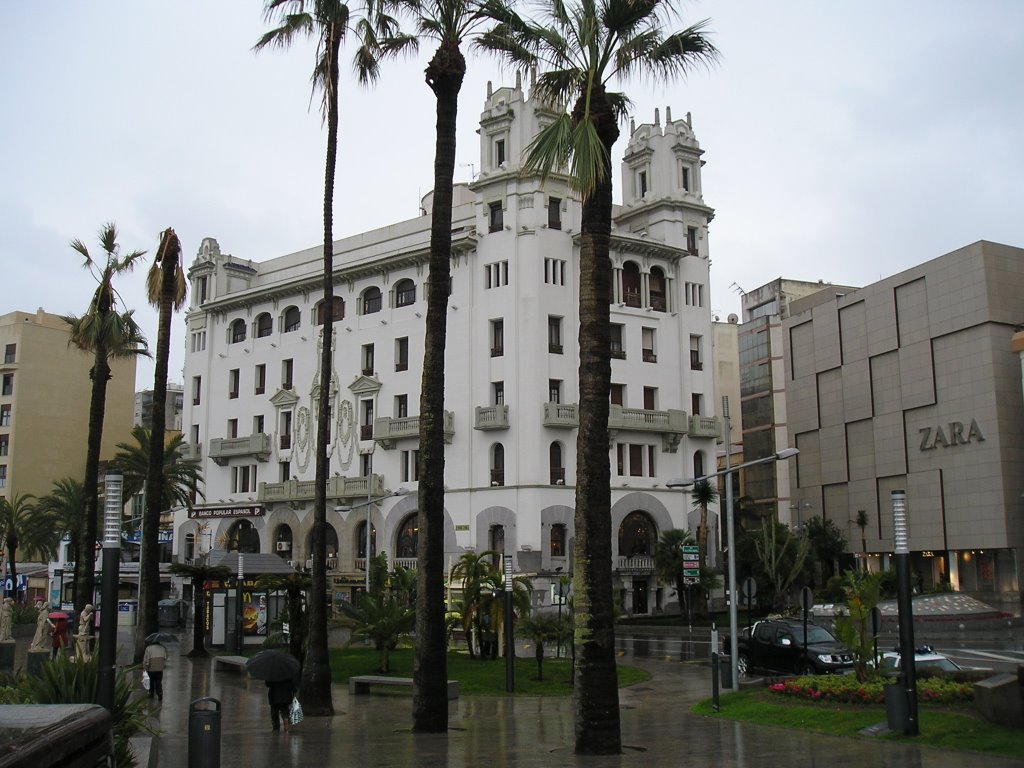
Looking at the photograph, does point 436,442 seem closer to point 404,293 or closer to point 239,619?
point 239,619

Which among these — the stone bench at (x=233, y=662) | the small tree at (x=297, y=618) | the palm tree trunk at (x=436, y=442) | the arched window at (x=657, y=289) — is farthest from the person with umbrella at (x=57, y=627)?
the arched window at (x=657, y=289)

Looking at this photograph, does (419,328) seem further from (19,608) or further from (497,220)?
(19,608)

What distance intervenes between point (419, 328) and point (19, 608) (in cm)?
2647

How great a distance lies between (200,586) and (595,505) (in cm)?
2907

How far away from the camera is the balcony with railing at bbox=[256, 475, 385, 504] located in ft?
205

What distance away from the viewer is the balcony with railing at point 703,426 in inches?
2450

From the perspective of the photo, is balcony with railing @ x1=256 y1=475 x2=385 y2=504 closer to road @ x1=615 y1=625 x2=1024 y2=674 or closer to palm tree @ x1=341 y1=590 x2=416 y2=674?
road @ x1=615 y1=625 x2=1024 y2=674

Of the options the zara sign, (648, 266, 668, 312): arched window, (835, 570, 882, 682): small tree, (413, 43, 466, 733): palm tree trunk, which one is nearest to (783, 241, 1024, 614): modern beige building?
the zara sign

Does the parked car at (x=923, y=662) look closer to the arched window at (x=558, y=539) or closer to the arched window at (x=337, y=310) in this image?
the arched window at (x=558, y=539)

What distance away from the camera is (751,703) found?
20859 millimetres

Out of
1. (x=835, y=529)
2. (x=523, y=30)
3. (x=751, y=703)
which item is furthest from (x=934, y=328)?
(x=523, y=30)

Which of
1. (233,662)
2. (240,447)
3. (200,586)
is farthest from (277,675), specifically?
(240,447)

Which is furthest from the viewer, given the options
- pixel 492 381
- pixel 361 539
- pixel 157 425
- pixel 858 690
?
pixel 361 539

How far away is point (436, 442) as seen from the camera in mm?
18766
